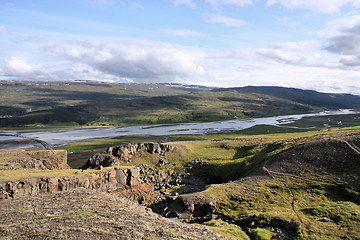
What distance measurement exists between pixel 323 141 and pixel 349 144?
5586 millimetres

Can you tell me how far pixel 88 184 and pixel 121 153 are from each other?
104ft

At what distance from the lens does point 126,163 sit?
76750 mm

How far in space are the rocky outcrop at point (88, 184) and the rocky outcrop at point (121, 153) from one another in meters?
12.8

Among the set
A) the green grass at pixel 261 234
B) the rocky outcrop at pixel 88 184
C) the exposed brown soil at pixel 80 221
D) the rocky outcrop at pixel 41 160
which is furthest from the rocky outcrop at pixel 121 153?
the green grass at pixel 261 234

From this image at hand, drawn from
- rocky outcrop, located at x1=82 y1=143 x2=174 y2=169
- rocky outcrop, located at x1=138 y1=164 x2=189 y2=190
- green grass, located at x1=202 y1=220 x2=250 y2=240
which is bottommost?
rocky outcrop, located at x1=138 y1=164 x2=189 y2=190

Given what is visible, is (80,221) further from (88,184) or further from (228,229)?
(228,229)

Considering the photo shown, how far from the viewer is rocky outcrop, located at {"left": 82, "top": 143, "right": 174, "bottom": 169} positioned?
233 feet

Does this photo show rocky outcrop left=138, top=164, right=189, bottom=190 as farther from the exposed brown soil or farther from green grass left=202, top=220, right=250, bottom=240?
the exposed brown soil

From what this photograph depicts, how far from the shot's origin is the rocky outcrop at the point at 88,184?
39.2 meters

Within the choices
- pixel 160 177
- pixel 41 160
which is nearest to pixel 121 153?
pixel 160 177

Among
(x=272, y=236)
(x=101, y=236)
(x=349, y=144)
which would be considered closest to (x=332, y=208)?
(x=272, y=236)

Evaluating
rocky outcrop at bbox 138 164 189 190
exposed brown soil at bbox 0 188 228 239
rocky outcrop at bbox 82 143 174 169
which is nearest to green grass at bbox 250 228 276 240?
exposed brown soil at bbox 0 188 228 239

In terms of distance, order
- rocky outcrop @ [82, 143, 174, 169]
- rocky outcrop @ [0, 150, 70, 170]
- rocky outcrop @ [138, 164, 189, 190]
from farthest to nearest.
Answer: rocky outcrop @ [82, 143, 174, 169], rocky outcrop @ [138, 164, 189, 190], rocky outcrop @ [0, 150, 70, 170]

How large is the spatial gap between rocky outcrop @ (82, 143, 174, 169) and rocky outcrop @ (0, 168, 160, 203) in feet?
41.8
